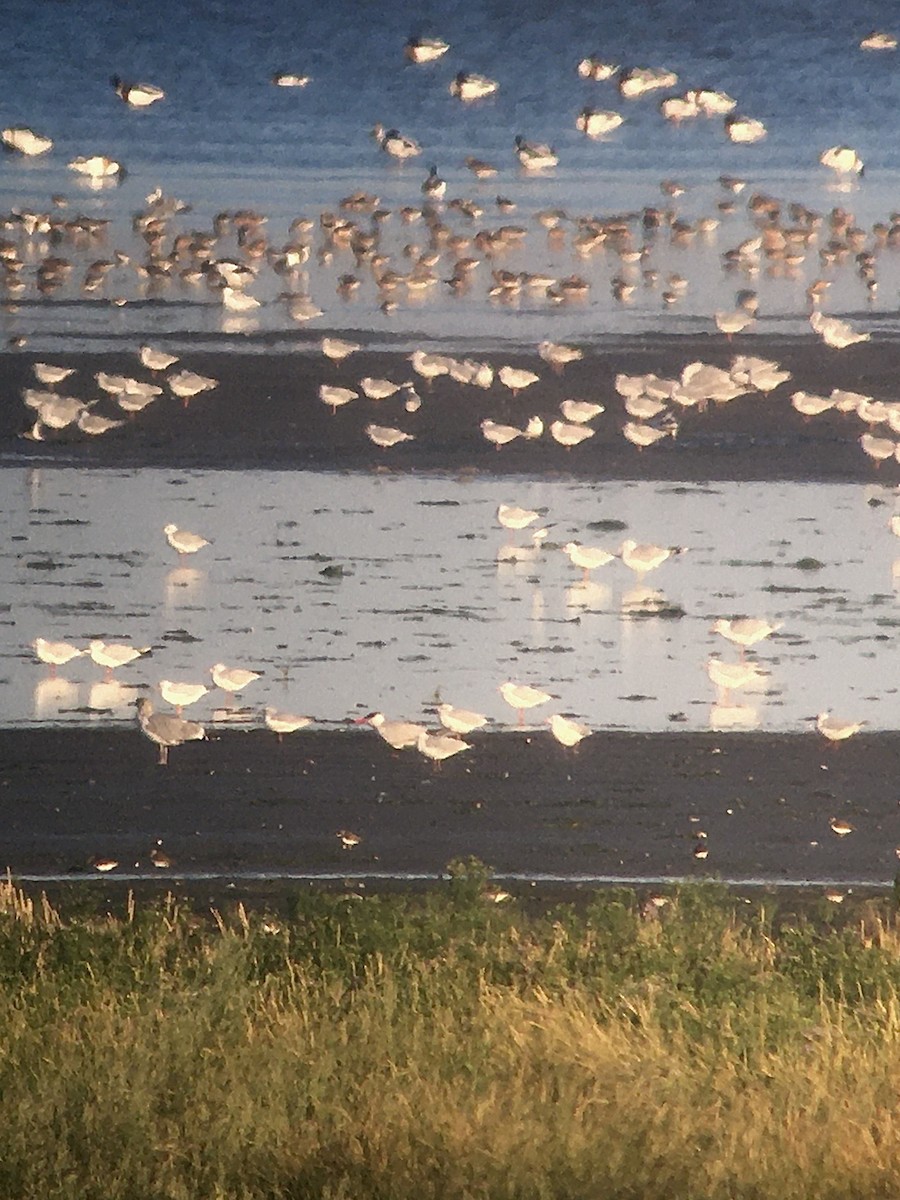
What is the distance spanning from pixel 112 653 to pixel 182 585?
0.17 m

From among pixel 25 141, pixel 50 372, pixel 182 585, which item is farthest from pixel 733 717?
pixel 25 141

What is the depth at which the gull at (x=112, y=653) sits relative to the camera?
121 inches

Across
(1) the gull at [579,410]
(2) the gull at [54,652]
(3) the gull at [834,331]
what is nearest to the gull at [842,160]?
(3) the gull at [834,331]

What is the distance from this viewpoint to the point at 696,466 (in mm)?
3148

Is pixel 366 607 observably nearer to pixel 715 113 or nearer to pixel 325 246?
pixel 325 246

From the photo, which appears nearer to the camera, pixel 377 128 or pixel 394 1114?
pixel 394 1114

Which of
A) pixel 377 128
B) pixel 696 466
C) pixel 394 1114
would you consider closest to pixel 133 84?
pixel 377 128

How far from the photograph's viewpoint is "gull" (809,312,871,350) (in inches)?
123

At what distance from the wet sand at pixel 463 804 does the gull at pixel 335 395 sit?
0.58 metres

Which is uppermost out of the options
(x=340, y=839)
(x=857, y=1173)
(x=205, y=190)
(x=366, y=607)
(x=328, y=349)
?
(x=205, y=190)

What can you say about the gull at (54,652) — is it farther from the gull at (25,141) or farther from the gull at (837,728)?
the gull at (837,728)

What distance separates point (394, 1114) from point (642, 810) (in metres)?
0.86

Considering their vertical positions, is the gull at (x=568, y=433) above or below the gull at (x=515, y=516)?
above

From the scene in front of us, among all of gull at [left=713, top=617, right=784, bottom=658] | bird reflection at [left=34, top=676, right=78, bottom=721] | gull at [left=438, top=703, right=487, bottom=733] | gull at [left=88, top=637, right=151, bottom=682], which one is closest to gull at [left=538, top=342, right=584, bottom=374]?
gull at [left=713, top=617, right=784, bottom=658]
